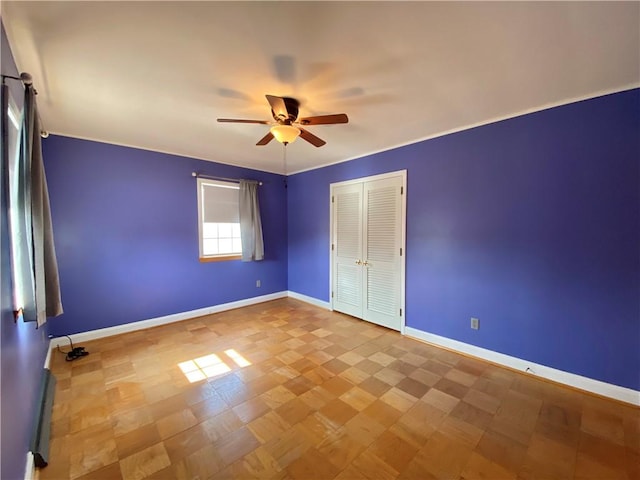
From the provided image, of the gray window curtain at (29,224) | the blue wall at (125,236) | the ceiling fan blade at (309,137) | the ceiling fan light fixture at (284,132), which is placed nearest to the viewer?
the gray window curtain at (29,224)

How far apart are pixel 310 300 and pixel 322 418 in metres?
2.94

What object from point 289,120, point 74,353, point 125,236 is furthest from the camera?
point 125,236

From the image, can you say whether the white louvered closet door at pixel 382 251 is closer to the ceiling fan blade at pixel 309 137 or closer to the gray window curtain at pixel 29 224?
the ceiling fan blade at pixel 309 137

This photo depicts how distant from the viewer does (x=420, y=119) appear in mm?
2621

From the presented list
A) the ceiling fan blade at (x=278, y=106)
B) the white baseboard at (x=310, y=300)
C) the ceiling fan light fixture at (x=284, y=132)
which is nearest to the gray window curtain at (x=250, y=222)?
the white baseboard at (x=310, y=300)

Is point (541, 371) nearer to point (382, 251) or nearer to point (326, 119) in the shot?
point (382, 251)

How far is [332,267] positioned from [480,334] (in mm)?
2261

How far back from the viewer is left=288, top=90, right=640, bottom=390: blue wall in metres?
2.06

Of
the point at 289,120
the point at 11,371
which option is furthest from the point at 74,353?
the point at 289,120

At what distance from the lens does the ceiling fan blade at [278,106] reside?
1.84 m

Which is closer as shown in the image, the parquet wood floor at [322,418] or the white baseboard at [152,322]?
the parquet wood floor at [322,418]

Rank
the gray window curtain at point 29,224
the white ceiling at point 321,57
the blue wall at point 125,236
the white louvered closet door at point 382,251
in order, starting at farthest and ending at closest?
1. the white louvered closet door at point 382,251
2. the blue wall at point 125,236
3. the gray window curtain at point 29,224
4. the white ceiling at point 321,57

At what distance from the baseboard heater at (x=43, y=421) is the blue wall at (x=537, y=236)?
333cm

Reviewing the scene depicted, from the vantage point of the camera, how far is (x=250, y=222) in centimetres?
451
